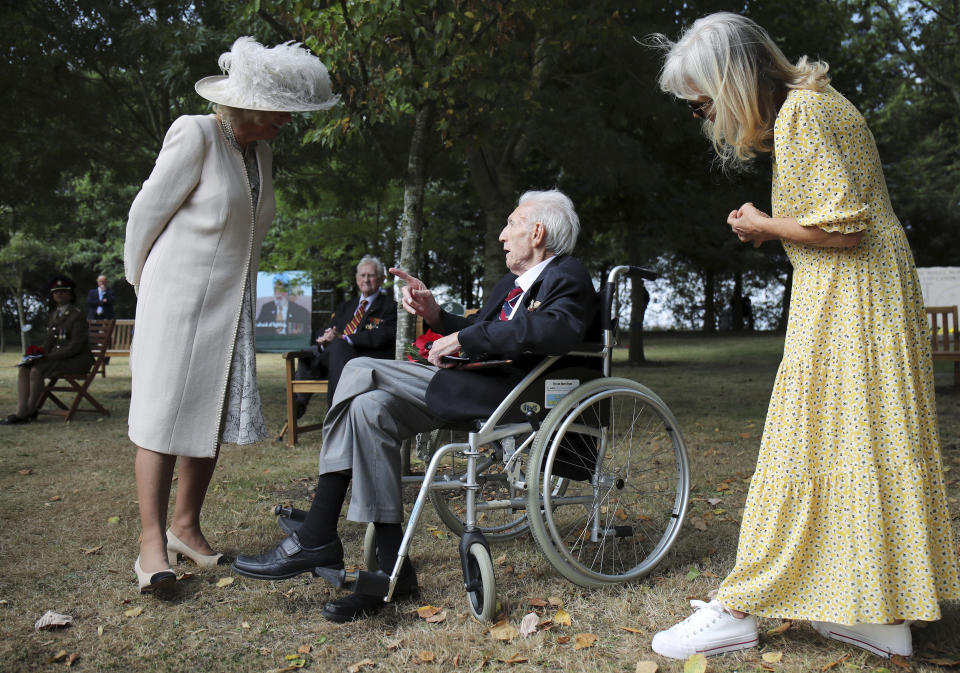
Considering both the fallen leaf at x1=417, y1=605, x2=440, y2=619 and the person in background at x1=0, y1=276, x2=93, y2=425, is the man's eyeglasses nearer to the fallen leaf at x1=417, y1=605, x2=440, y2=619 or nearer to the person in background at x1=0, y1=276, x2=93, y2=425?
the fallen leaf at x1=417, y1=605, x2=440, y2=619

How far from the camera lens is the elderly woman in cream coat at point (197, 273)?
119 inches

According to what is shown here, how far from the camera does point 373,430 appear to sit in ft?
9.29

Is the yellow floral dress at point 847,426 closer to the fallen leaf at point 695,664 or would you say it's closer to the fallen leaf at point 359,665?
the fallen leaf at point 695,664

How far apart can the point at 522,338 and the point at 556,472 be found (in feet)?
2.14

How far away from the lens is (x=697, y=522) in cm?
402

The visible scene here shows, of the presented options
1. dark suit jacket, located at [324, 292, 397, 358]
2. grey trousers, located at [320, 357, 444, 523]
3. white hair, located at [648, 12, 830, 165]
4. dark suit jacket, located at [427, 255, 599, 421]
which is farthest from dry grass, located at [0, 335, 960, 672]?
dark suit jacket, located at [324, 292, 397, 358]

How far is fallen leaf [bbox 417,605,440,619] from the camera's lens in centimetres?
280

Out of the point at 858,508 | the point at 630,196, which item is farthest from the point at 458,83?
the point at 630,196

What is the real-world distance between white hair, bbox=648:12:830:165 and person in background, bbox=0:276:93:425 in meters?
7.28

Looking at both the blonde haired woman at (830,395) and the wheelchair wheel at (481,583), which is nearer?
the blonde haired woman at (830,395)

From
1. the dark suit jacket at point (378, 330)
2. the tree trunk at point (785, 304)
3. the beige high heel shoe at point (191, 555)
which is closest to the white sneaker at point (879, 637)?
the beige high heel shoe at point (191, 555)

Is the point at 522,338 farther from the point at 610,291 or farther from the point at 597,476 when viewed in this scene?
the point at 597,476

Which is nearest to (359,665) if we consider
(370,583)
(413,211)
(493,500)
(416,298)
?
(370,583)

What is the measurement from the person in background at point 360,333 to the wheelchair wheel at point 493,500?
7.67 feet
